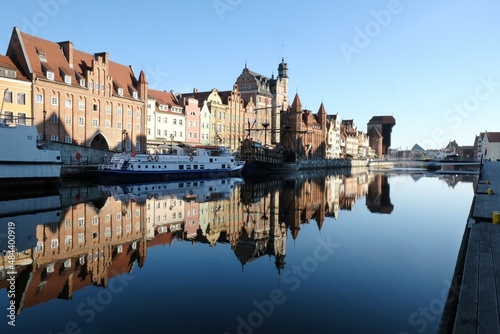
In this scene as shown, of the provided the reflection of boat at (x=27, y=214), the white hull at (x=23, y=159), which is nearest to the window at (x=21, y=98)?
the white hull at (x=23, y=159)

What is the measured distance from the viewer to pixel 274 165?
74062 millimetres

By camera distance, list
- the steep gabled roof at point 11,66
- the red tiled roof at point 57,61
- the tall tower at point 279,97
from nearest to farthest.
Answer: the steep gabled roof at point 11,66 → the red tiled roof at point 57,61 → the tall tower at point 279,97

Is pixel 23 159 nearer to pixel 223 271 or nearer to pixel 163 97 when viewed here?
pixel 223 271

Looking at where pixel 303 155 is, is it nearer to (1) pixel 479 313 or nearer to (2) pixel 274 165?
(2) pixel 274 165

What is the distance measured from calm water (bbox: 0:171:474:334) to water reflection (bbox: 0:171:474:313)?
70mm

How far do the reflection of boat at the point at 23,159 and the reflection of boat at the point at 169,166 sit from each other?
893 cm

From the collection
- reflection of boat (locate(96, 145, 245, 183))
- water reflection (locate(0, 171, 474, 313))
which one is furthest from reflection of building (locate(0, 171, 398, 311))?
reflection of boat (locate(96, 145, 245, 183))

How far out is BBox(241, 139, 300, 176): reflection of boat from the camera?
7019 centimetres

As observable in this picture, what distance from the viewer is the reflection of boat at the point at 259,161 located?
70.2 meters

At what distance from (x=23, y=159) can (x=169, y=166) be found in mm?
20575

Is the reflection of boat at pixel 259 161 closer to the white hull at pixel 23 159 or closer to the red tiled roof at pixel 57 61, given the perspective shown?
the red tiled roof at pixel 57 61

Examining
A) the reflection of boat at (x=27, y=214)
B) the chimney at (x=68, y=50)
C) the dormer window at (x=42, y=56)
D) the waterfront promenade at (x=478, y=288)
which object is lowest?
the reflection of boat at (x=27, y=214)

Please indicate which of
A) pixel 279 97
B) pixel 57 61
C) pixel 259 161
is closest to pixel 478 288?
pixel 57 61

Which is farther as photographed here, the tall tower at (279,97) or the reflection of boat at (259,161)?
the tall tower at (279,97)
